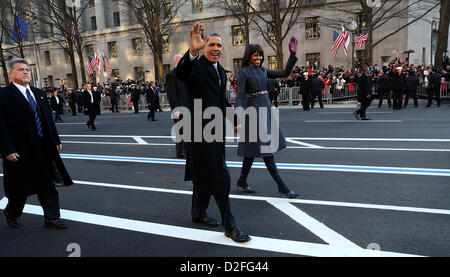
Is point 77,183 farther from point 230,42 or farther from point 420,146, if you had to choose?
point 230,42

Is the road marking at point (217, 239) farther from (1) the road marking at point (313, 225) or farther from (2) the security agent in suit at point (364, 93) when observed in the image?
(2) the security agent in suit at point (364, 93)

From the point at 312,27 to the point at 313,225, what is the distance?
115 feet

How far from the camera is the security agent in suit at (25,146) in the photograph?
430cm

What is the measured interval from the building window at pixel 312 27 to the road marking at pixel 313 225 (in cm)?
3404

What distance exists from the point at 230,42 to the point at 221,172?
124ft

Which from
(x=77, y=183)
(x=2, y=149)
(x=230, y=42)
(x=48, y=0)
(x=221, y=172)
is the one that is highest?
(x=48, y=0)

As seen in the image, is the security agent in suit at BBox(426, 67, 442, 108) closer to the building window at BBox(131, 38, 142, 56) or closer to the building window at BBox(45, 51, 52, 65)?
the building window at BBox(131, 38, 142, 56)

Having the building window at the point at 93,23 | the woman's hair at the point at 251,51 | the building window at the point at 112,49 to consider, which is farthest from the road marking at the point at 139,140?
the building window at the point at 93,23

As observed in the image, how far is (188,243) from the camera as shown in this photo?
3.86m

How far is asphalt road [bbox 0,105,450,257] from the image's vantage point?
12.2ft

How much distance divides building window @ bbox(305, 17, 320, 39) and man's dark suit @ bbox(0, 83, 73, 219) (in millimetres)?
34948

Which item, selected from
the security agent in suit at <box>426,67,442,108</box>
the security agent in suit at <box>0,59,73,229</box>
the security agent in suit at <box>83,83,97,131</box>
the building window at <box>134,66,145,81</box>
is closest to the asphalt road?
the security agent in suit at <box>0,59,73,229</box>

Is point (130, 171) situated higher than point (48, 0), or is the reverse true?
point (48, 0)
